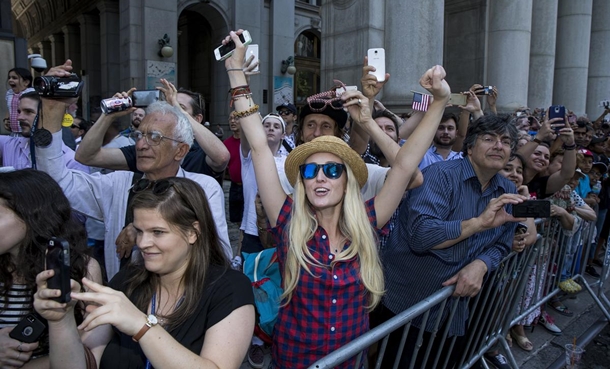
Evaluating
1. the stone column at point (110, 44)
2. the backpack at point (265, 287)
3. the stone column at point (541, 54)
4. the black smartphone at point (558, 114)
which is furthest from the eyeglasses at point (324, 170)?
the stone column at point (110, 44)

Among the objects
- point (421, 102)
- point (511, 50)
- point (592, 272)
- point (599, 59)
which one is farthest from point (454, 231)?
point (599, 59)

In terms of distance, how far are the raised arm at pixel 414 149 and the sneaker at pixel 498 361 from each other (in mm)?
2534

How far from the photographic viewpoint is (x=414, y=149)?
253 cm

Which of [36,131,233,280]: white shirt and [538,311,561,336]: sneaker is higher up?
[36,131,233,280]: white shirt

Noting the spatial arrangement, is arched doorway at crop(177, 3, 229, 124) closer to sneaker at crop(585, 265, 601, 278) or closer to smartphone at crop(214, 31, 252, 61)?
sneaker at crop(585, 265, 601, 278)

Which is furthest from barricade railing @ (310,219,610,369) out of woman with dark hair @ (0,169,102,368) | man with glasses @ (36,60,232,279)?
woman with dark hair @ (0,169,102,368)

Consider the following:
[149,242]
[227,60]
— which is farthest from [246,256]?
[227,60]

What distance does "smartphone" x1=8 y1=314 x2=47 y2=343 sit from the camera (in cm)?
175

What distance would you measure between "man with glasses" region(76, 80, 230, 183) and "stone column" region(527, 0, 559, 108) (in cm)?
1193

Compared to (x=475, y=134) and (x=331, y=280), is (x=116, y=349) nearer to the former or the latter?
(x=331, y=280)

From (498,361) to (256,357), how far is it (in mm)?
2351

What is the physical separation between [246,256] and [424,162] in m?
2.61

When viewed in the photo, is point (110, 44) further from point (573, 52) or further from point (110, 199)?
point (573, 52)

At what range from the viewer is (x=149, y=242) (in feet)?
6.14
